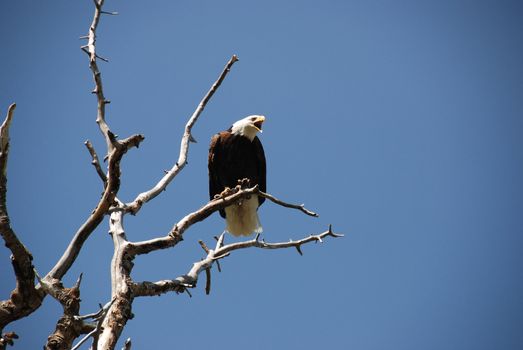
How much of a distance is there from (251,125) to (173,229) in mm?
3450

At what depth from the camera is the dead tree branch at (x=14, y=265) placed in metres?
3.35

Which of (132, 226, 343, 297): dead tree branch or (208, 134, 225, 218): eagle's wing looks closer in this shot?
(132, 226, 343, 297): dead tree branch

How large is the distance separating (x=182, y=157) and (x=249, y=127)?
8.67 feet

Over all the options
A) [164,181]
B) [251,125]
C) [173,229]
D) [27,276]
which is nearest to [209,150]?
[251,125]

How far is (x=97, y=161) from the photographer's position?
4035mm

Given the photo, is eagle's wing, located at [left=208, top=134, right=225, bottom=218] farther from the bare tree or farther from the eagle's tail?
the bare tree

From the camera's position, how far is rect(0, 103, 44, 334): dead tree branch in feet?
11.0

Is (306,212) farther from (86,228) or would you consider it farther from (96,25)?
(96,25)

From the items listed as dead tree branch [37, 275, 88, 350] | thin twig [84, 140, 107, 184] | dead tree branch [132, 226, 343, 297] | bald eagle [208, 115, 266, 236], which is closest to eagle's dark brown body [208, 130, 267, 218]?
bald eagle [208, 115, 266, 236]

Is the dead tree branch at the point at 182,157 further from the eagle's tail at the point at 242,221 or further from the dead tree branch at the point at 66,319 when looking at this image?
the eagle's tail at the point at 242,221

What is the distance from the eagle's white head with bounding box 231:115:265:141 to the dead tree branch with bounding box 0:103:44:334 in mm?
4347

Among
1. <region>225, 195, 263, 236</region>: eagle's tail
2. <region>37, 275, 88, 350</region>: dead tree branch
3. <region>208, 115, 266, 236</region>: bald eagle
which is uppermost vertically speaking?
<region>208, 115, 266, 236</region>: bald eagle

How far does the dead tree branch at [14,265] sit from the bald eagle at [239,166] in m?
4.13

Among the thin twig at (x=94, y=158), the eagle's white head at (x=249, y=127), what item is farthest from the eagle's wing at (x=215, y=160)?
the thin twig at (x=94, y=158)
